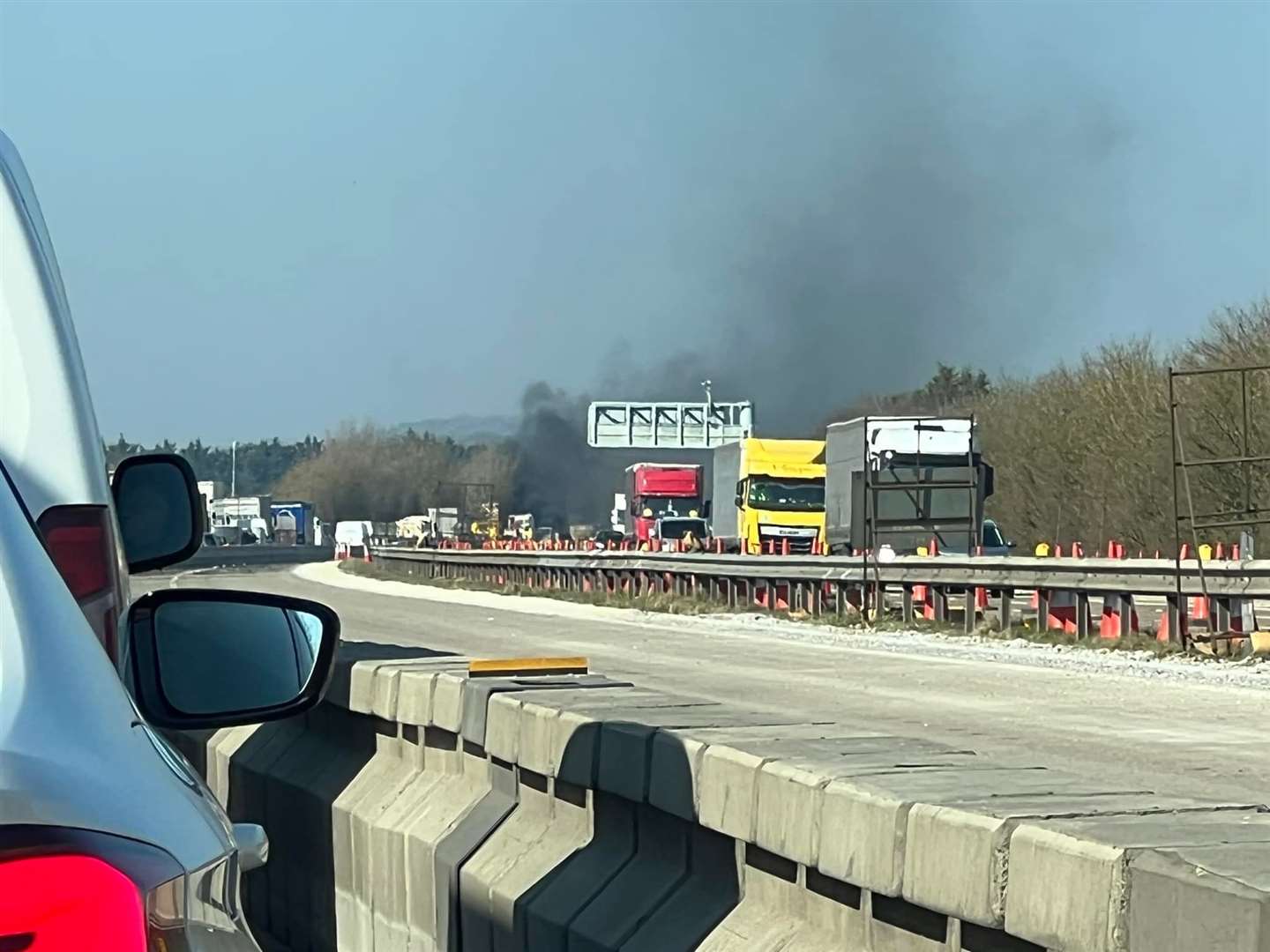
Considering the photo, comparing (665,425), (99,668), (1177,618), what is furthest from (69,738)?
(665,425)

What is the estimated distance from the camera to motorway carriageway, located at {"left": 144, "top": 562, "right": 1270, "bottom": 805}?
12.0 metres

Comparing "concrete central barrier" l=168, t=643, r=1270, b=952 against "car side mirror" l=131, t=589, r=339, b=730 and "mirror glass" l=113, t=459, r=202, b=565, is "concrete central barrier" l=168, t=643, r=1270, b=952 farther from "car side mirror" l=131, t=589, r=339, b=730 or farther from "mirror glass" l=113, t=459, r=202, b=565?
"mirror glass" l=113, t=459, r=202, b=565

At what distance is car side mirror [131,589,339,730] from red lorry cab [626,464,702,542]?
2863 inches

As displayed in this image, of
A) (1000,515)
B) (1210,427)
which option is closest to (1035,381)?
(1000,515)

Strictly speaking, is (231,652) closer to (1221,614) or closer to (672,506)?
(1221,614)

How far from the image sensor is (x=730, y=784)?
15.4 feet

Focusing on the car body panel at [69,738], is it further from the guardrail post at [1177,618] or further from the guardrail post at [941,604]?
the guardrail post at [941,604]

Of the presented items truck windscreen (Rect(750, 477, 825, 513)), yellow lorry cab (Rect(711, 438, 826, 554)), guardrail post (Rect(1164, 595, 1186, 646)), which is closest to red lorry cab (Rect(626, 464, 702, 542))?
yellow lorry cab (Rect(711, 438, 826, 554))

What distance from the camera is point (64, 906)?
1.79 meters

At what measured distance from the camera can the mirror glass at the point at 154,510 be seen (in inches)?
148

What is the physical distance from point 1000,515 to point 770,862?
5338 centimetres

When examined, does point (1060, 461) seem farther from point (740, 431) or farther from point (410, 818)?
point (410, 818)

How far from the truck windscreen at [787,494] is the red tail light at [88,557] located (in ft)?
157

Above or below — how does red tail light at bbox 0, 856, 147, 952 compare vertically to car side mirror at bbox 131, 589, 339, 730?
below
